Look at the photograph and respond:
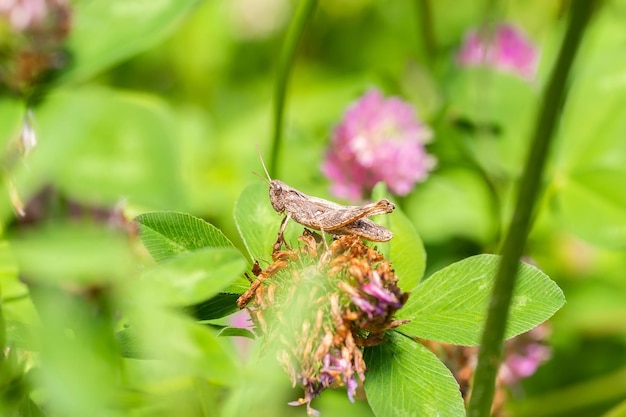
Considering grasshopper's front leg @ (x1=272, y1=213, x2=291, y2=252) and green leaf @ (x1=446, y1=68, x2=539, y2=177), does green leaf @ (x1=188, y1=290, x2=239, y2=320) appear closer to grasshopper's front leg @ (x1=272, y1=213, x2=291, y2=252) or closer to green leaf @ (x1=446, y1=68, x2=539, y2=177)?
grasshopper's front leg @ (x1=272, y1=213, x2=291, y2=252)

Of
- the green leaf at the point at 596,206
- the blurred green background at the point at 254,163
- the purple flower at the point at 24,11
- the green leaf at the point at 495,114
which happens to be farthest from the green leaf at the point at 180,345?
the green leaf at the point at 495,114

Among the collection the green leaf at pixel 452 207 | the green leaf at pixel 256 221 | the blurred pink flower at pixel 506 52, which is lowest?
the green leaf at pixel 452 207

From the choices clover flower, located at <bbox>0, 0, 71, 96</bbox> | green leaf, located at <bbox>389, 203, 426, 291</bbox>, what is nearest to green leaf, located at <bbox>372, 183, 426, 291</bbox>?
green leaf, located at <bbox>389, 203, 426, 291</bbox>

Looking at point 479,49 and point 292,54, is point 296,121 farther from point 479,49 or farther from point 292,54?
point 292,54

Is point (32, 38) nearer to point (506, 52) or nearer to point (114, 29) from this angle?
point (114, 29)

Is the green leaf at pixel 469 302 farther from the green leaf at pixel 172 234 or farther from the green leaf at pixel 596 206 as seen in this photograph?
the green leaf at pixel 596 206
